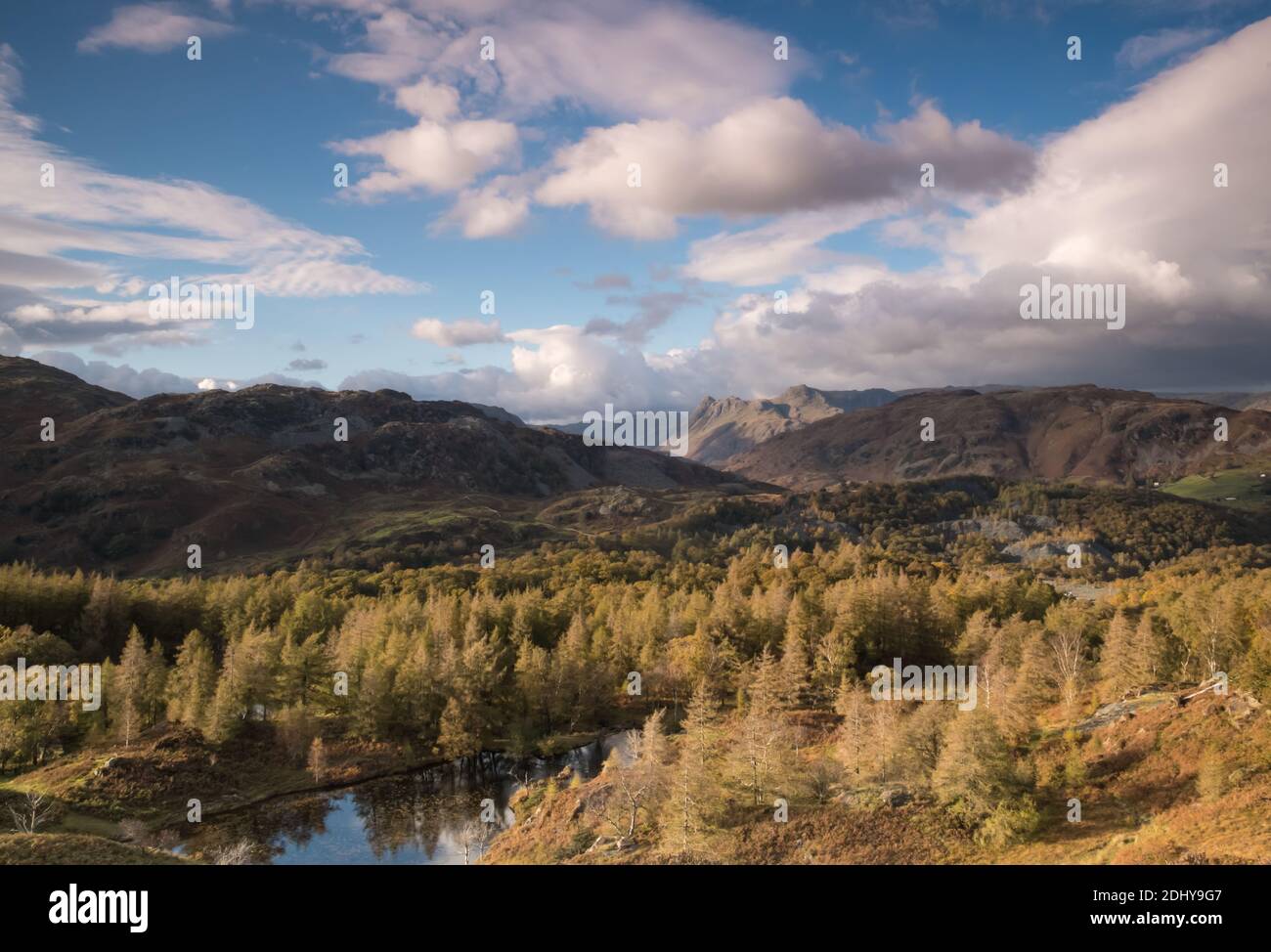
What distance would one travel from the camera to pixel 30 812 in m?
54.5

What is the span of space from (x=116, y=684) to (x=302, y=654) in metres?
17.5

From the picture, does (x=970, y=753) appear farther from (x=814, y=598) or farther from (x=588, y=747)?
(x=814, y=598)

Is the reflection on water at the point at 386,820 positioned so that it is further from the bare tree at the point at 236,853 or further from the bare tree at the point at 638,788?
the bare tree at the point at 638,788

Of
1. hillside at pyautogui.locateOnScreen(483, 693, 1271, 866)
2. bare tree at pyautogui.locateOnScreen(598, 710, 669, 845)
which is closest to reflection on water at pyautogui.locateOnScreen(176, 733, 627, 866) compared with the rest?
hillside at pyautogui.locateOnScreen(483, 693, 1271, 866)
